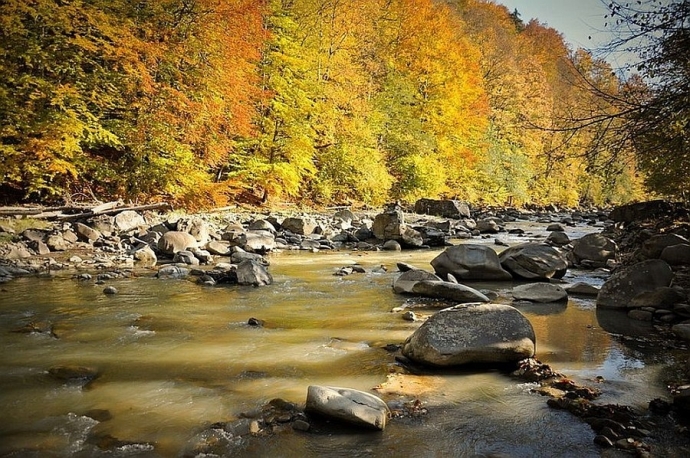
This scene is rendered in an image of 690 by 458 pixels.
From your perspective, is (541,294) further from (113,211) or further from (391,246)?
(113,211)

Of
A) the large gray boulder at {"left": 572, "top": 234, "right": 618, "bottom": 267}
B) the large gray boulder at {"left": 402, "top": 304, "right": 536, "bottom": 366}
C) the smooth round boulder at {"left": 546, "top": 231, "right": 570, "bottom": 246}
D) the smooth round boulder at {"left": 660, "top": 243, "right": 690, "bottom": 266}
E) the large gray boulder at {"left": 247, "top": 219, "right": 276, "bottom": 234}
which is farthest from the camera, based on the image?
the large gray boulder at {"left": 247, "top": 219, "right": 276, "bottom": 234}

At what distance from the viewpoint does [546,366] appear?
389cm

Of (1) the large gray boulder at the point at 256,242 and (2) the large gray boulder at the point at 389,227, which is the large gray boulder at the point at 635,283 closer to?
(2) the large gray boulder at the point at 389,227

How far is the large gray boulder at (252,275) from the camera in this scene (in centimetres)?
748

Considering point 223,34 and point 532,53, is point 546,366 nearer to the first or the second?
point 223,34

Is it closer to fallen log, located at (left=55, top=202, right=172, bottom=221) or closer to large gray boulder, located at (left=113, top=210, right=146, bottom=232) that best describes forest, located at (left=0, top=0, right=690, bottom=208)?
fallen log, located at (left=55, top=202, right=172, bottom=221)

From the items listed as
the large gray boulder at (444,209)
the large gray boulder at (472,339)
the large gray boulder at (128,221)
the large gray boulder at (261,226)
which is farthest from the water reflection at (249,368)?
the large gray boulder at (444,209)

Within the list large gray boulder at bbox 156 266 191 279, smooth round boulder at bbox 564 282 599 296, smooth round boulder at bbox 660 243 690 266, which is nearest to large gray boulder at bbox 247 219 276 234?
large gray boulder at bbox 156 266 191 279

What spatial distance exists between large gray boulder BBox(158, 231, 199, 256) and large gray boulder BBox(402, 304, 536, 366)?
6970mm

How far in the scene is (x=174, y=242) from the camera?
994 centimetres

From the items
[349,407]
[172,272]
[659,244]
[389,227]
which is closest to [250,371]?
[349,407]

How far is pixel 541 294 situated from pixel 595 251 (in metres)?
4.02

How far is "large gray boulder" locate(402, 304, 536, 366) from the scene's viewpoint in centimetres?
394

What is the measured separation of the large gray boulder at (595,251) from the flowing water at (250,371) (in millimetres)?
3916
